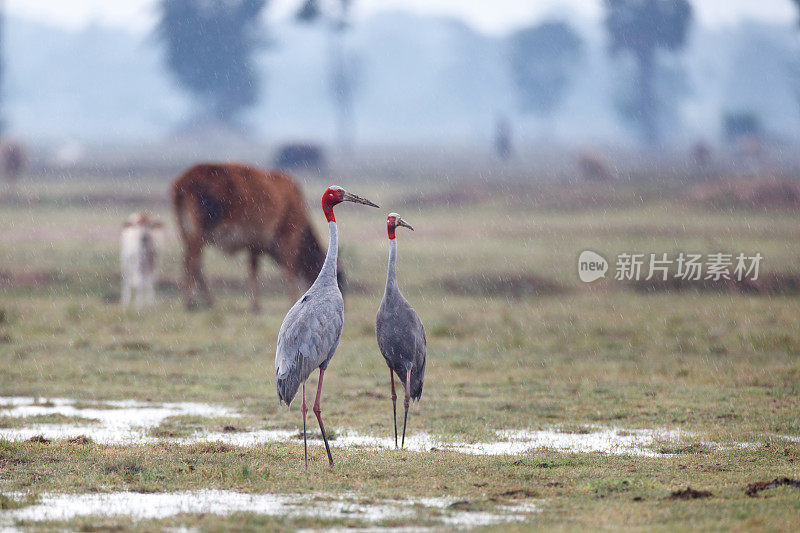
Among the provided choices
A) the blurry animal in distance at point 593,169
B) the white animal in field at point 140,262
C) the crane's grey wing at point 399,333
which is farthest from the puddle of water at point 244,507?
the blurry animal in distance at point 593,169

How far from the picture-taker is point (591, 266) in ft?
86.5

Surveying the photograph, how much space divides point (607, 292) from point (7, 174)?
32.7 meters

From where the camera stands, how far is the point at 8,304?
21.5 m

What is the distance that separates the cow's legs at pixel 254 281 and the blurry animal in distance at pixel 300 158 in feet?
133

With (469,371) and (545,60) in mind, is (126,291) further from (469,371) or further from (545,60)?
(545,60)

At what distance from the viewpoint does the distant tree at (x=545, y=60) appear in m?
127

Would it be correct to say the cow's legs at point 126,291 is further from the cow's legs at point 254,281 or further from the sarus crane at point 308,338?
the sarus crane at point 308,338

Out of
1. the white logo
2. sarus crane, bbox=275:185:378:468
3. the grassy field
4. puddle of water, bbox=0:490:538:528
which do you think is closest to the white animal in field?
the grassy field

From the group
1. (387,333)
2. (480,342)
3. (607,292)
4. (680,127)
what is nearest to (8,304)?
(480,342)

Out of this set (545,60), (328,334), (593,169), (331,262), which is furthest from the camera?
(545,60)

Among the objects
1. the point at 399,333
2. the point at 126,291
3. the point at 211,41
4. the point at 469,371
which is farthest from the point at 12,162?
the point at 211,41

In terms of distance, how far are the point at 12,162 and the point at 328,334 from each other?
41582 millimetres

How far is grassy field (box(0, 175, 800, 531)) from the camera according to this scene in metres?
8.45

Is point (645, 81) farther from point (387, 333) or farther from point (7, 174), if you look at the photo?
point (387, 333)
